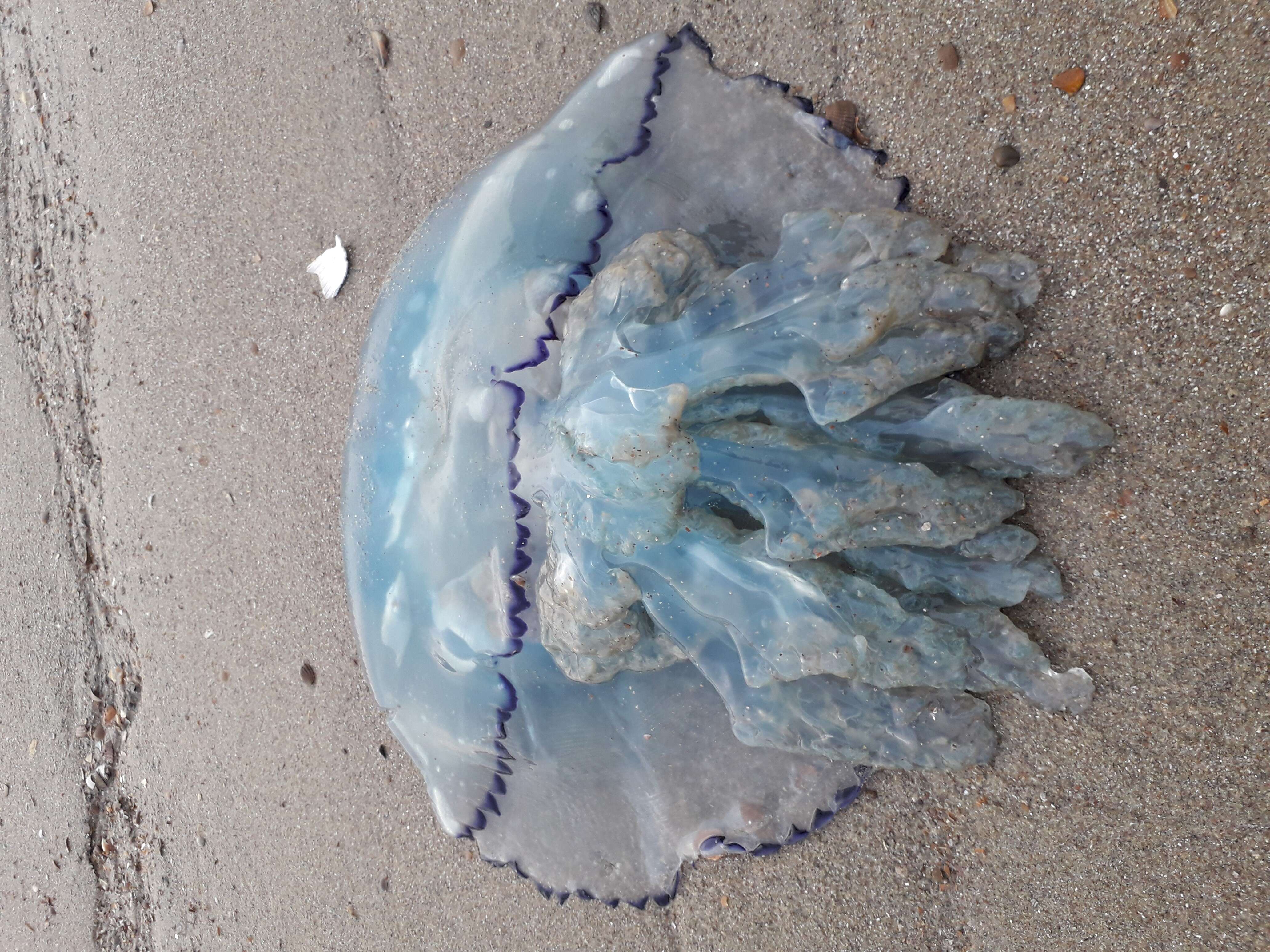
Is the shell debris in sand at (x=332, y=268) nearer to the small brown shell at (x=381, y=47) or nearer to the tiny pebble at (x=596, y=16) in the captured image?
the small brown shell at (x=381, y=47)

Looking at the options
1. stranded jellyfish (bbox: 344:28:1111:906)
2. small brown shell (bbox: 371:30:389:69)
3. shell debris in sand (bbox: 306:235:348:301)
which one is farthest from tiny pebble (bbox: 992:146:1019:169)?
shell debris in sand (bbox: 306:235:348:301)

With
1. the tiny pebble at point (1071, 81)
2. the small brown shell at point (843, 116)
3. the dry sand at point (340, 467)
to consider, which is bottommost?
the dry sand at point (340, 467)

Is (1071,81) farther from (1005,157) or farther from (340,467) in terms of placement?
(340,467)

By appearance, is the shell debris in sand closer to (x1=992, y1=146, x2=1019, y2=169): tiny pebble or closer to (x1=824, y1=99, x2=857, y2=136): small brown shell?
(x1=824, y1=99, x2=857, y2=136): small brown shell

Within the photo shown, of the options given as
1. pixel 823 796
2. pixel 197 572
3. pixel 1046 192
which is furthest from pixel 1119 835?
pixel 197 572

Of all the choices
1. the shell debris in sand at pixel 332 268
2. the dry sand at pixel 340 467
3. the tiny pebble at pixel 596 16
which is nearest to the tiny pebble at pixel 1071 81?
the dry sand at pixel 340 467

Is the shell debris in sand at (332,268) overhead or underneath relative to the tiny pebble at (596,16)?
underneath

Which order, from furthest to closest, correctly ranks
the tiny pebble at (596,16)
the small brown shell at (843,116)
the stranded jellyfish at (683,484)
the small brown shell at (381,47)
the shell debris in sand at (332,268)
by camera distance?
the shell debris in sand at (332,268), the small brown shell at (381,47), the tiny pebble at (596,16), the small brown shell at (843,116), the stranded jellyfish at (683,484)
